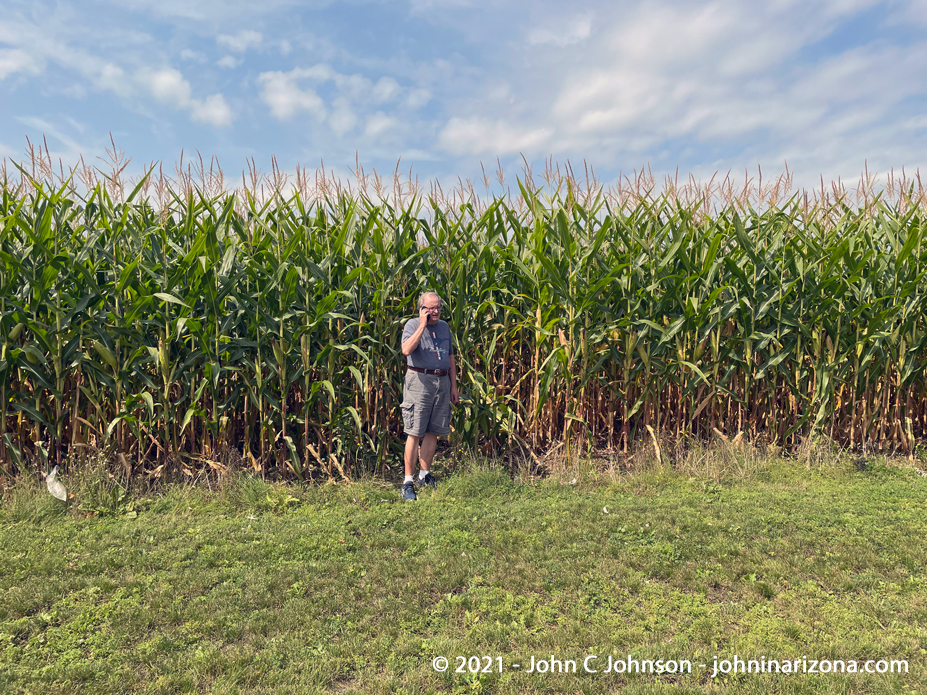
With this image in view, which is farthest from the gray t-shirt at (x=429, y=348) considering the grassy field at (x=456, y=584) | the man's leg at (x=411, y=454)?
the grassy field at (x=456, y=584)

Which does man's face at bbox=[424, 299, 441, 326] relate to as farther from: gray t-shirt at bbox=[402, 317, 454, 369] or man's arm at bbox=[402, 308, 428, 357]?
gray t-shirt at bbox=[402, 317, 454, 369]

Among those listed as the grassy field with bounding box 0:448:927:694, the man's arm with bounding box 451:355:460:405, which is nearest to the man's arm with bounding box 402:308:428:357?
the man's arm with bounding box 451:355:460:405

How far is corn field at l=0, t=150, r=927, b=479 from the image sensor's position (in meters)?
5.22

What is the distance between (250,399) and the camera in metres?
5.51

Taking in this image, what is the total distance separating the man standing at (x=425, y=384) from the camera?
17.2 ft

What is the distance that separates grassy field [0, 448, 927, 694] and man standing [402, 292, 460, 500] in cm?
54

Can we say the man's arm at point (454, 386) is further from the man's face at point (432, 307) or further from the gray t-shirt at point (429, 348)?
the man's face at point (432, 307)

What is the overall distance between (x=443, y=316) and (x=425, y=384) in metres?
0.86

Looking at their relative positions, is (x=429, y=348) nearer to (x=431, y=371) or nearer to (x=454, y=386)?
(x=431, y=371)

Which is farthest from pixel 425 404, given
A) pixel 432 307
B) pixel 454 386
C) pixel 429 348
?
pixel 432 307

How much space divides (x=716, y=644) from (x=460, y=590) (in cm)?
151

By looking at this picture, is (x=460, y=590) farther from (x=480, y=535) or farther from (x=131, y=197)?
(x=131, y=197)

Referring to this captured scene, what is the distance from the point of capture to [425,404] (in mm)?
5305

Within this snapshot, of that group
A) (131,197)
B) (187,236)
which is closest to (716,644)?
(187,236)
